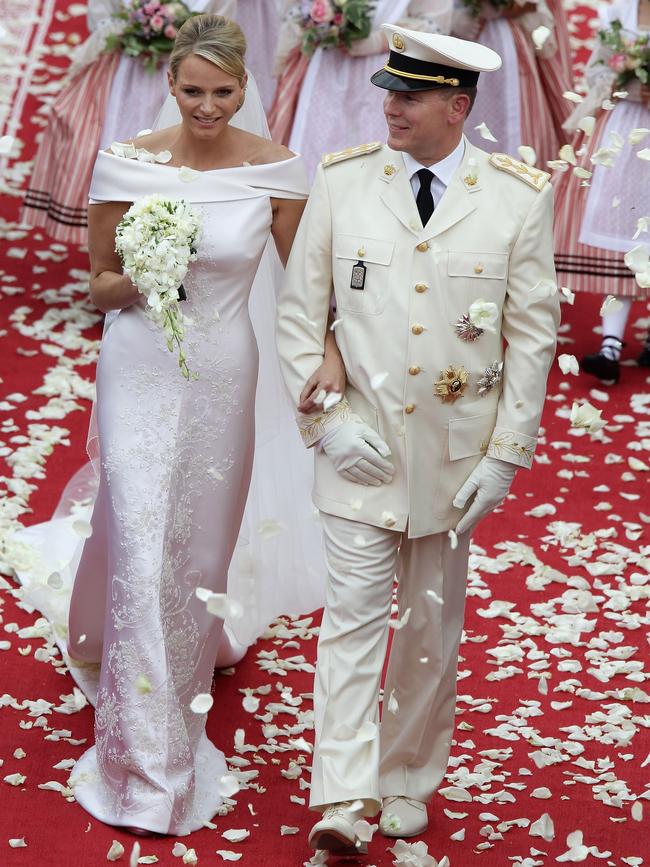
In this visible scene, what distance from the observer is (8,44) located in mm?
10891

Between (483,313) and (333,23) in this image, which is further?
(333,23)

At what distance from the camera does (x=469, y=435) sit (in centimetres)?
369

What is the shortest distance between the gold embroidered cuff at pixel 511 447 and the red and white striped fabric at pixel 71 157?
4.70 meters

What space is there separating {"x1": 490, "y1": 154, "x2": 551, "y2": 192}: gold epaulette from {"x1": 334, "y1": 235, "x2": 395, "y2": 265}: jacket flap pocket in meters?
0.33

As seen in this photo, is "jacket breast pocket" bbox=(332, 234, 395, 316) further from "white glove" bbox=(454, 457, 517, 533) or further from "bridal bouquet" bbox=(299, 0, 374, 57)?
"bridal bouquet" bbox=(299, 0, 374, 57)

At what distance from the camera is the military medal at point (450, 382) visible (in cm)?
363

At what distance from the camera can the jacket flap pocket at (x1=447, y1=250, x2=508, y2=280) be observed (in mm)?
3568

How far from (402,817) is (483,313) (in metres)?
1.37

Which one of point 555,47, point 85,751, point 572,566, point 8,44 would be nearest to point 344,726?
point 85,751

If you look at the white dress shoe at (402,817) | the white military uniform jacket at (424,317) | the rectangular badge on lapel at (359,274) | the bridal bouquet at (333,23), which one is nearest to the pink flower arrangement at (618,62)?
the bridal bouquet at (333,23)

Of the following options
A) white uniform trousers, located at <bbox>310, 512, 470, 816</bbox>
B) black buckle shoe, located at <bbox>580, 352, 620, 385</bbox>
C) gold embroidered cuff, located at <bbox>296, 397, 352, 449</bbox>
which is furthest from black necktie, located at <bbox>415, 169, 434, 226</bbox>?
black buckle shoe, located at <bbox>580, 352, 620, 385</bbox>

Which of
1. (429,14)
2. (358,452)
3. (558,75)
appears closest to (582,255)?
(558,75)

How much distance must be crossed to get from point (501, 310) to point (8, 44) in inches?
321

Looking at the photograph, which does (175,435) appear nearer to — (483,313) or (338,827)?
(483,313)
